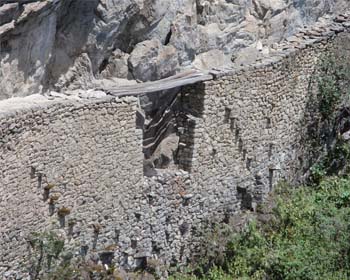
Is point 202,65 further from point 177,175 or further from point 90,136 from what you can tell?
point 90,136

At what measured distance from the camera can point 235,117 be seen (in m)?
15.2

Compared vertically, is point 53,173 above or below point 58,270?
above

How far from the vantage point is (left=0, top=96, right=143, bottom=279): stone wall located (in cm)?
1238

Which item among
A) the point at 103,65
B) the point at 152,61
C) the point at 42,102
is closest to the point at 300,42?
the point at 152,61

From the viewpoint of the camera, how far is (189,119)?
14703mm

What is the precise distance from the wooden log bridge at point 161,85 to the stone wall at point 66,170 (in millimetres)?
195

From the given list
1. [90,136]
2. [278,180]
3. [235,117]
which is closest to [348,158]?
[278,180]

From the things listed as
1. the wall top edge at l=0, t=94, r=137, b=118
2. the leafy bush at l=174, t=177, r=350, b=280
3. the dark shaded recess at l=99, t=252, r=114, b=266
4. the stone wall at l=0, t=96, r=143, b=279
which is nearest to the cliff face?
the wall top edge at l=0, t=94, r=137, b=118

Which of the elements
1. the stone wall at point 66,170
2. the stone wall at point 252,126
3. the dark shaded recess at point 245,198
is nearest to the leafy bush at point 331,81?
the stone wall at point 252,126

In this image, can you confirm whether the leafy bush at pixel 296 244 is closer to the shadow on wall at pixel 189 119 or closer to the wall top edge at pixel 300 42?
the shadow on wall at pixel 189 119

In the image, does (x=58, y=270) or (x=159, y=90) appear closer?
(x=58, y=270)

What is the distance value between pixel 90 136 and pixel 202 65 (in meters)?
3.04

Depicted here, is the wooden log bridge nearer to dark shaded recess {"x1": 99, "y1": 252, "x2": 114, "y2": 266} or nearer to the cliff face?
the cliff face

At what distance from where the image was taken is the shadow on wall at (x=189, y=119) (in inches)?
578
